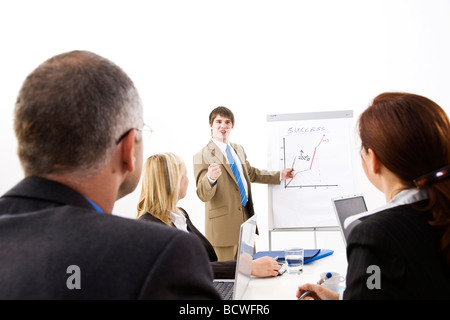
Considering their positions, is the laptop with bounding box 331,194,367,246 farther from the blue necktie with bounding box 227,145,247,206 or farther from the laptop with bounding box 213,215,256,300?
the blue necktie with bounding box 227,145,247,206

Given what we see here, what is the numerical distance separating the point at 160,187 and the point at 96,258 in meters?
1.46

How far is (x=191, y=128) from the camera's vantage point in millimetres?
4238

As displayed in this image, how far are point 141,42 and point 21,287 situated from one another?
404cm

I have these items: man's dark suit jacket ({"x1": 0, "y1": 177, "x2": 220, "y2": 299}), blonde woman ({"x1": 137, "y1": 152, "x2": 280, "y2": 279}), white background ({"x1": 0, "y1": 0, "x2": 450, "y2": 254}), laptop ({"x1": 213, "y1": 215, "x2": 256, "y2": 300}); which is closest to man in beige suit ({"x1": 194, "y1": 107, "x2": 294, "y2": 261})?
white background ({"x1": 0, "y1": 0, "x2": 450, "y2": 254})

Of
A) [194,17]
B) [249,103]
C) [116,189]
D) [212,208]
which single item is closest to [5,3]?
[194,17]

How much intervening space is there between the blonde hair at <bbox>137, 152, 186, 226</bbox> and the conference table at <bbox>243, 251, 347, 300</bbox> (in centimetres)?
64

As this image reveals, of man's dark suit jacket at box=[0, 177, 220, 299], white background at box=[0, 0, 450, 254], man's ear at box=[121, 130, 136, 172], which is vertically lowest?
man's dark suit jacket at box=[0, 177, 220, 299]

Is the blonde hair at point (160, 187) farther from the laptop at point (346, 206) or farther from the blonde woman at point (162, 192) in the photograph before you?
the laptop at point (346, 206)

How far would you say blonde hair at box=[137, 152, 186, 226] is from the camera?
2.04 meters

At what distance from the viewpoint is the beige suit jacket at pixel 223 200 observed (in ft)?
10.9

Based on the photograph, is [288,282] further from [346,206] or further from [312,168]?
[312,168]

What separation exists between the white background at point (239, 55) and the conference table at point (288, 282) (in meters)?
2.19

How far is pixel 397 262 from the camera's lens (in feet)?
2.99

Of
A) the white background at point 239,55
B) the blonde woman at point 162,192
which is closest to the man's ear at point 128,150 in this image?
the blonde woman at point 162,192
